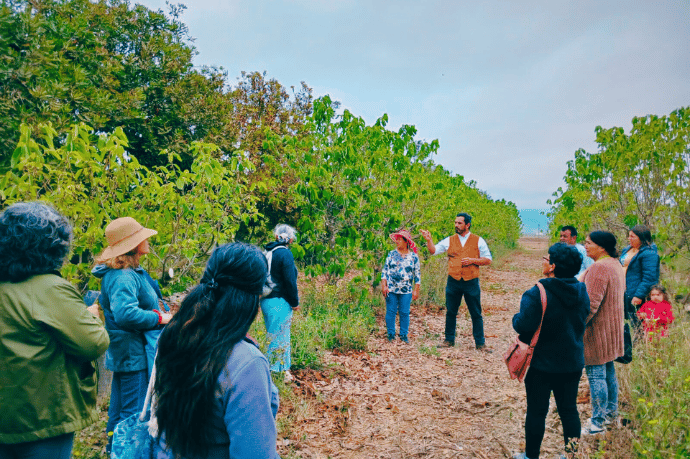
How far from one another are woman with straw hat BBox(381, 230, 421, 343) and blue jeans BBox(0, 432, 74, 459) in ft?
17.3

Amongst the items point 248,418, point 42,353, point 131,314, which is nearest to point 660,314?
point 248,418

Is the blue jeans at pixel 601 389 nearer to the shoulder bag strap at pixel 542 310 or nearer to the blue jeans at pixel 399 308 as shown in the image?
the shoulder bag strap at pixel 542 310

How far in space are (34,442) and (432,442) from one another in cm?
329

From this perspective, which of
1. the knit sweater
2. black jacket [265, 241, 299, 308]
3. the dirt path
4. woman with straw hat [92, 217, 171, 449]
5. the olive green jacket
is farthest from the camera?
→ black jacket [265, 241, 299, 308]

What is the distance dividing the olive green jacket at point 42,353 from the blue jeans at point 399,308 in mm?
5314

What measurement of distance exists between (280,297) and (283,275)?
0.97 feet

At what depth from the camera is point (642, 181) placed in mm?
8875

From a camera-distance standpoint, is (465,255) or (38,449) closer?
(38,449)

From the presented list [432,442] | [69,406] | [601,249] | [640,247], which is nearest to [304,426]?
[432,442]

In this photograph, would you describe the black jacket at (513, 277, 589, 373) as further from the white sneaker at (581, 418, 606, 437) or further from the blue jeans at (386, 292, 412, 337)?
the blue jeans at (386, 292, 412, 337)

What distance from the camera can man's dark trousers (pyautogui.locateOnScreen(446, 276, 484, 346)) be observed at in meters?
6.46

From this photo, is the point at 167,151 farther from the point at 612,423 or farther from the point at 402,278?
the point at 612,423

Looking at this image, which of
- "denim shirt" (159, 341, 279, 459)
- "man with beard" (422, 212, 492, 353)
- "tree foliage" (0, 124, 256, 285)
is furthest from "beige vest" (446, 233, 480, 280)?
"denim shirt" (159, 341, 279, 459)

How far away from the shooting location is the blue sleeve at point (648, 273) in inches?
193
